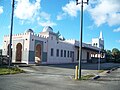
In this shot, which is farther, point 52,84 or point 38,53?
point 38,53

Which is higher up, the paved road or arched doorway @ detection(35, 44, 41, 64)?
arched doorway @ detection(35, 44, 41, 64)

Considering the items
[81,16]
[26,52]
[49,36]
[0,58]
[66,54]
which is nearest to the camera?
[81,16]

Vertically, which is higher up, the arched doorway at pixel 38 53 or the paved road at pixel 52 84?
the arched doorway at pixel 38 53

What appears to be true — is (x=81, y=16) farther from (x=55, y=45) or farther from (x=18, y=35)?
(x=55, y=45)

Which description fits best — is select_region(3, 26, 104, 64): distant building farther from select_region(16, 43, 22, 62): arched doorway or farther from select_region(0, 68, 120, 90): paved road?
select_region(0, 68, 120, 90): paved road

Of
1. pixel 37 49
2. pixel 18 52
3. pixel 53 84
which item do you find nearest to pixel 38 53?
pixel 37 49

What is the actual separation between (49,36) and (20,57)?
22.8ft

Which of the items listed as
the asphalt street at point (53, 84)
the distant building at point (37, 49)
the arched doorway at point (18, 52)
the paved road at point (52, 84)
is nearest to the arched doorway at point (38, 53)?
the distant building at point (37, 49)

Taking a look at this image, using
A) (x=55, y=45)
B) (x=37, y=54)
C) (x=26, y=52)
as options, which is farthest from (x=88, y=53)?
(x=26, y=52)

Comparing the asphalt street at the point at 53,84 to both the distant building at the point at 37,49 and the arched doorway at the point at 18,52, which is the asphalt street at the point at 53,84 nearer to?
the distant building at the point at 37,49

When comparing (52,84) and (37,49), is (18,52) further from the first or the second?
(52,84)

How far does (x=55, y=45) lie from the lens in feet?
144

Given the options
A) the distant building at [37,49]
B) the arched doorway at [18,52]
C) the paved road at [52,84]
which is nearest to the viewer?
the paved road at [52,84]

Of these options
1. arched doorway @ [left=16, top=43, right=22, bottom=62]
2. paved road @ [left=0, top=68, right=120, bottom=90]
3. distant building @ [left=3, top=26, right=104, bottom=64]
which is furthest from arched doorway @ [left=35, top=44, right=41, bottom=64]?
paved road @ [left=0, top=68, right=120, bottom=90]
